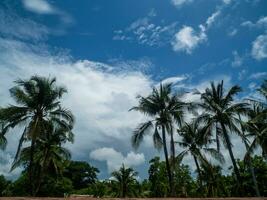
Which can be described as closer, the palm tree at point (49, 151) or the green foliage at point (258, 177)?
the palm tree at point (49, 151)

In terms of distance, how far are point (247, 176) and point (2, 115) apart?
120 ft

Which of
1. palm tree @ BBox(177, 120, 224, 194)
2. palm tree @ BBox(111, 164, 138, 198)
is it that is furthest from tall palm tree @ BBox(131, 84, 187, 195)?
palm tree @ BBox(111, 164, 138, 198)

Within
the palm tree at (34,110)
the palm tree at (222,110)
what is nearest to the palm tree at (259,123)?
the palm tree at (222,110)

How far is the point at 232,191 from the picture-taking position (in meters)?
46.7

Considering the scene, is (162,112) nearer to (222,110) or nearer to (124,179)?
(222,110)

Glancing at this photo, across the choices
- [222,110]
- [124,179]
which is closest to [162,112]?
[222,110]

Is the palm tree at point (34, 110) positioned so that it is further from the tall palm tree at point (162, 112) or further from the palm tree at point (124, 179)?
the palm tree at point (124, 179)

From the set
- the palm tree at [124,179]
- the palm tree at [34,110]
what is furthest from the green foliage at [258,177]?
the palm tree at [34,110]

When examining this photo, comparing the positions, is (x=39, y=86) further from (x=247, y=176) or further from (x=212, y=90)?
(x=247, y=176)

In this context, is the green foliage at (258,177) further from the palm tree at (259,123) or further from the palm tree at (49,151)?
the palm tree at (49,151)

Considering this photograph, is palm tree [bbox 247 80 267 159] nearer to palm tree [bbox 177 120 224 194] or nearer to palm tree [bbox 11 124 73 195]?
palm tree [bbox 177 120 224 194]

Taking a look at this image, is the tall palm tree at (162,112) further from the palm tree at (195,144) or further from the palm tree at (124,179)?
the palm tree at (124,179)

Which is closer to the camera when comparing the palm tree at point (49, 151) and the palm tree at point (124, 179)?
the palm tree at point (49, 151)

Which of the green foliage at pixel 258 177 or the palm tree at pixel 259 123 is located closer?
the palm tree at pixel 259 123
